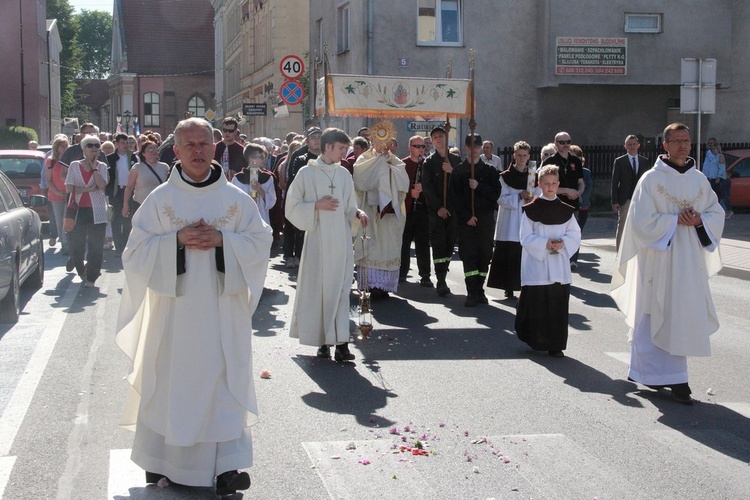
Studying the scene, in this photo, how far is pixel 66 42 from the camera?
8019 centimetres

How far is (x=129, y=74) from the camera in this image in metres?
86.2

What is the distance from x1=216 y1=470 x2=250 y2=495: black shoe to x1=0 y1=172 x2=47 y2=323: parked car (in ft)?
19.5

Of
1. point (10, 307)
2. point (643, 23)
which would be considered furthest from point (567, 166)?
point (643, 23)

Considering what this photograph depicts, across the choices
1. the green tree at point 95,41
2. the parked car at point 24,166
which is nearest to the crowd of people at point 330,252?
the parked car at point 24,166

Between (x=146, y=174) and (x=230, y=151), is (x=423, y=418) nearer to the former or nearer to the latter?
(x=230, y=151)

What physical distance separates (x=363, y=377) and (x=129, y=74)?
81511 mm

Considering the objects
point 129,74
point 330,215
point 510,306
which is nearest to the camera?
point 330,215

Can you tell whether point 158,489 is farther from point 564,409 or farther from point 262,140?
point 262,140

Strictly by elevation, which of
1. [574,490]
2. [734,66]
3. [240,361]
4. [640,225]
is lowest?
[574,490]

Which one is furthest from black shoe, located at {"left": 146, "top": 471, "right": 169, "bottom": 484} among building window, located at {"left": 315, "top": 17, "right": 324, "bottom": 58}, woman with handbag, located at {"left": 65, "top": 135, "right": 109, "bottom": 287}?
building window, located at {"left": 315, "top": 17, "right": 324, "bottom": 58}

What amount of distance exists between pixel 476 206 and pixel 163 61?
77.9 metres

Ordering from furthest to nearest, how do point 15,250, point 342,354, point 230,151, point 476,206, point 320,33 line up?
1. point 320,33
2. point 230,151
3. point 476,206
4. point 15,250
5. point 342,354

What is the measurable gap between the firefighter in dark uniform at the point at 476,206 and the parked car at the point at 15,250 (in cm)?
491

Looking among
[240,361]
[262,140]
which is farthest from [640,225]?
[262,140]
